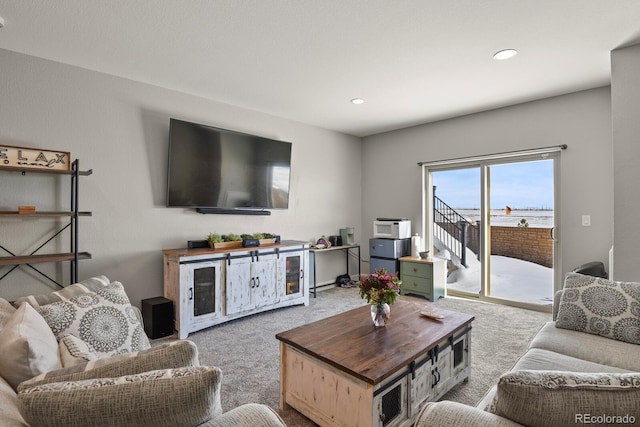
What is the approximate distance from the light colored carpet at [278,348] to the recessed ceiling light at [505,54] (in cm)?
257

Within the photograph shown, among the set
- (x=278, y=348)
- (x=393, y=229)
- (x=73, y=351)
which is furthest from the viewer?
(x=393, y=229)

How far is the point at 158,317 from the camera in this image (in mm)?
3135

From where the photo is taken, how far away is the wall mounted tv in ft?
11.7

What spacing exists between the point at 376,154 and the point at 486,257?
2.42 m

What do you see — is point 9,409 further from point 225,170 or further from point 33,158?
point 225,170

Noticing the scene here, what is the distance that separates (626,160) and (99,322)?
3.91m

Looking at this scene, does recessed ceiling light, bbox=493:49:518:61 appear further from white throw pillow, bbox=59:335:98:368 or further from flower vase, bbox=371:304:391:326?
white throw pillow, bbox=59:335:98:368

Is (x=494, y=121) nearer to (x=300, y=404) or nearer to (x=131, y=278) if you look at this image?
(x=300, y=404)

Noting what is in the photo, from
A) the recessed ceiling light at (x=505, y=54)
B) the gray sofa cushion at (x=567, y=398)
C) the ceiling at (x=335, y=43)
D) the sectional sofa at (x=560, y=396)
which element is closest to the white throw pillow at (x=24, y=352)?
the sectional sofa at (x=560, y=396)

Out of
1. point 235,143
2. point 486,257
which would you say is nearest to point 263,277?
point 235,143

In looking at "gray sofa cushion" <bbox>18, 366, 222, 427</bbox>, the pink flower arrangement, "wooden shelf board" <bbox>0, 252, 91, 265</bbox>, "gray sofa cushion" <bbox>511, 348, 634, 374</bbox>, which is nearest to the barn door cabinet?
"wooden shelf board" <bbox>0, 252, 91, 265</bbox>

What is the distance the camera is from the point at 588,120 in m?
3.63

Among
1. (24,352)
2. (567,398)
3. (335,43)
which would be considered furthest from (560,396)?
(335,43)

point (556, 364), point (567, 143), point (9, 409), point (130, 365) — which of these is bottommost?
point (556, 364)
